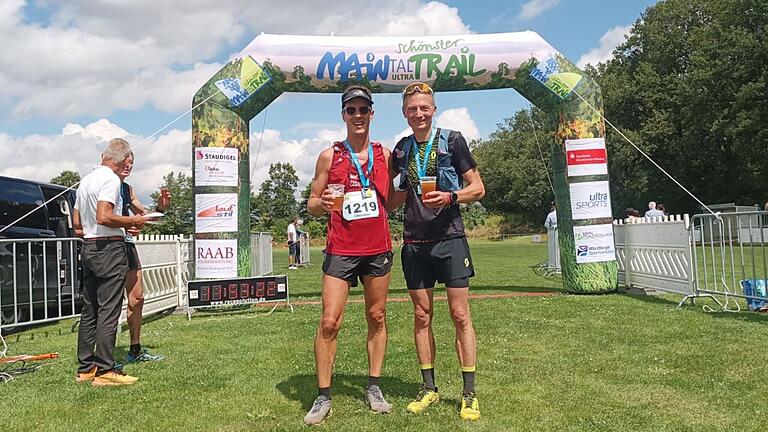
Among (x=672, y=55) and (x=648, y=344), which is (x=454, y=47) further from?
(x=672, y=55)

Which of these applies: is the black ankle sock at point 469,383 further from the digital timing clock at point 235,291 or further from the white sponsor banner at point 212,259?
the white sponsor banner at point 212,259

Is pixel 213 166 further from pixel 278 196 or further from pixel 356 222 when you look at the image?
pixel 278 196

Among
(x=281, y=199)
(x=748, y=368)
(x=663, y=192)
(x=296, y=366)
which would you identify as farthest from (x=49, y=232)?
(x=281, y=199)

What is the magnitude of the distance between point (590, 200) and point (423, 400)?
7.43 m

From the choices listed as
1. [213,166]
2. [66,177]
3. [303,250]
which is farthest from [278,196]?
[213,166]

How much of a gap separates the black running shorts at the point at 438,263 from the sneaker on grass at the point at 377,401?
2.44 feet

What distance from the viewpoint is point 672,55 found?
148 feet

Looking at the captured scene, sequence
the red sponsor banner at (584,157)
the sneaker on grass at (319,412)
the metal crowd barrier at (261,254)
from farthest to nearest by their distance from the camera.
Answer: the metal crowd barrier at (261,254), the red sponsor banner at (584,157), the sneaker on grass at (319,412)

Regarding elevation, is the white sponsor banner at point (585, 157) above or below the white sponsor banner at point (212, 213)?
above

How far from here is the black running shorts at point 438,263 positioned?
394cm

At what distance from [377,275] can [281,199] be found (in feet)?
235

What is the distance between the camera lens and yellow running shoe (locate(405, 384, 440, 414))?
3.89 meters

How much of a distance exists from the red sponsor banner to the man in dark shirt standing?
23.0 ft

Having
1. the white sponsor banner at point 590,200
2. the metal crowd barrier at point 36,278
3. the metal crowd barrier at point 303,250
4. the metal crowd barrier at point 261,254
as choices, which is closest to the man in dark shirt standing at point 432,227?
the metal crowd barrier at point 36,278
